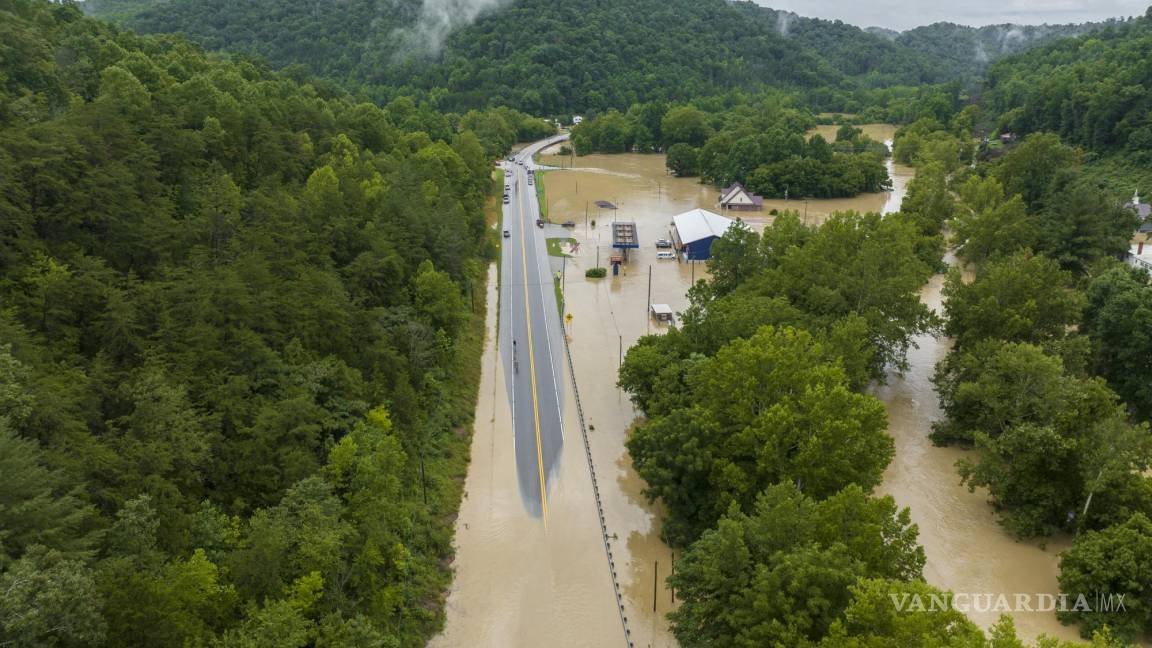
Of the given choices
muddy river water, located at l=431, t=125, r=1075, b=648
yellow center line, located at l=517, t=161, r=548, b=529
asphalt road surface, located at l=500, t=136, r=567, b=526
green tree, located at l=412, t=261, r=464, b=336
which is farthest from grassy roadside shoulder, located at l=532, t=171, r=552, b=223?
green tree, located at l=412, t=261, r=464, b=336

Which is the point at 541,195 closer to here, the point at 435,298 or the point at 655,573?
the point at 435,298

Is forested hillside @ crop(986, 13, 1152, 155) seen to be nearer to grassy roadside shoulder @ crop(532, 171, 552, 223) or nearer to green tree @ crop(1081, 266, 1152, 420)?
green tree @ crop(1081, 266, 1152, 420)

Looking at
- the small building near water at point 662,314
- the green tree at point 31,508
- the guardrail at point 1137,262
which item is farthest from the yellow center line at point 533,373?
the guardrail at point 1137,262

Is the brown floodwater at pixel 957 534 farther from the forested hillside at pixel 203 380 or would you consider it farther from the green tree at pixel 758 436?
the forested hillside at pixel 203 380

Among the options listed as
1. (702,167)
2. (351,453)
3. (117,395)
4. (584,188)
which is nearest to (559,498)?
(351,453)

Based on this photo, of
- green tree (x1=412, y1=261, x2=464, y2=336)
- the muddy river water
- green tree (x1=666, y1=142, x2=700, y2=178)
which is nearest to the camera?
the muddy river water

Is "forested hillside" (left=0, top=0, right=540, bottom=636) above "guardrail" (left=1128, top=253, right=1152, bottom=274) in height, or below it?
above
